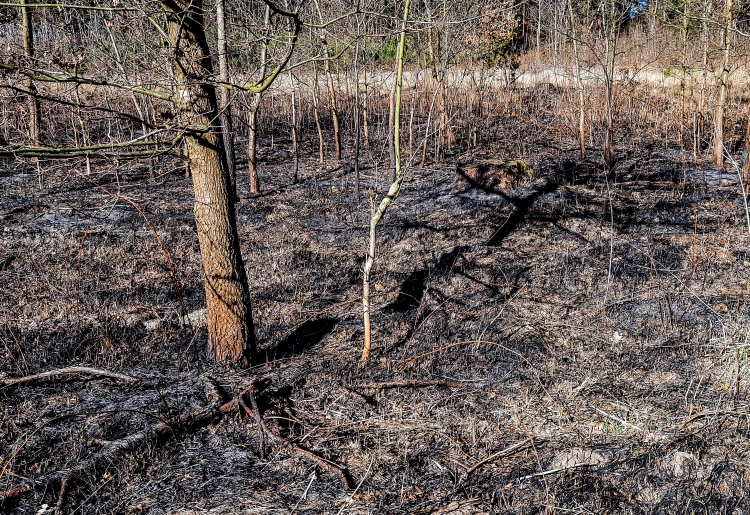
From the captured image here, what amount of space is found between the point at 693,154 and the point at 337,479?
1020cm

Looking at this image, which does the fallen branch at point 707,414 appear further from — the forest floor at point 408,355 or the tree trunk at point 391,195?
the tree trunk at point 391,195

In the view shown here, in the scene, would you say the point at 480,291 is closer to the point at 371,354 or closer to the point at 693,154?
the point at 371,354

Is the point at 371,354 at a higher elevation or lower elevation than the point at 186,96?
lower

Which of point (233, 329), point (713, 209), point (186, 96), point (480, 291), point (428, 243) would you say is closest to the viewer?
point (186, 96)

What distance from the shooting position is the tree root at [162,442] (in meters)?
3.77

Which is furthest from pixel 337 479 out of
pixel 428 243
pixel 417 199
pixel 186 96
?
pixel 417 199

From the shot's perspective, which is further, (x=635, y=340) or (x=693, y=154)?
(x=693, y=154)

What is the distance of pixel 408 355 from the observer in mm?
5781

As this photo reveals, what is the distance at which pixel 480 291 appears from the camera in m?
7.09

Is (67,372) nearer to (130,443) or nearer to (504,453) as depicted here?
(130,443)

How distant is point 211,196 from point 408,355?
2173 mm

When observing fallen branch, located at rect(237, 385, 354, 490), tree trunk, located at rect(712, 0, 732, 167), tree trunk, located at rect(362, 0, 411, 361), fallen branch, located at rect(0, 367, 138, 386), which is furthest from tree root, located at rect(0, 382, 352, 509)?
tree trunk, located at rect(712, 0, 732, 167)

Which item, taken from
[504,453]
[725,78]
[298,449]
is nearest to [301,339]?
[298,449]

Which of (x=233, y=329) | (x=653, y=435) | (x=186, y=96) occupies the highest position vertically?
(x=186, y=96)
